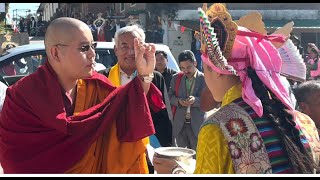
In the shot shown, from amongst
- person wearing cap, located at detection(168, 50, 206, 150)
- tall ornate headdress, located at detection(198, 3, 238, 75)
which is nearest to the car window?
person wearing cap, located at detection(168, 50, 206, 150)

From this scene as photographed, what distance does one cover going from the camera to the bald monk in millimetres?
2121

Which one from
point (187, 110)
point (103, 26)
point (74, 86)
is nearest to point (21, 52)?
point (187, 110)

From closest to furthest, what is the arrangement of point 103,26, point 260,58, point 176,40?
1. point 260,58
2. point 103,26
3. point 176,40

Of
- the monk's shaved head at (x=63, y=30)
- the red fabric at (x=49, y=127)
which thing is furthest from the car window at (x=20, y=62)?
the red fabric at (x=49, y=127)

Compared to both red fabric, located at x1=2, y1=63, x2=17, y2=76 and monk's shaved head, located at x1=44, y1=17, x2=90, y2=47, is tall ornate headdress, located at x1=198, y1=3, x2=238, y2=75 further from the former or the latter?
red fabric, located at x1=2, y1=63, x2=17, y2=76

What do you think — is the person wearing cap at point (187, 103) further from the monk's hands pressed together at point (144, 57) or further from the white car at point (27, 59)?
the monk's hands pressed together at point (144, 57)

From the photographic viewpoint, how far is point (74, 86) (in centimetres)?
236

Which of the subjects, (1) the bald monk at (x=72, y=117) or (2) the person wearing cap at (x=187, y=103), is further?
(2) the person wearing cap at (x=187, y=103)

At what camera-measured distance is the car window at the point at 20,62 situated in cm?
625

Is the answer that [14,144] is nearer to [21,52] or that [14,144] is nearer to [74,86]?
[74,86]

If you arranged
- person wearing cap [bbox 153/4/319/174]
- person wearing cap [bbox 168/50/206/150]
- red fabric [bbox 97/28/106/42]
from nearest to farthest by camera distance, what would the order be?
person wearing cap [bbox 153/4/319/174], person wearing cap [bbox 168/50/206/150], red fabric [bbox 97/28/106/42]

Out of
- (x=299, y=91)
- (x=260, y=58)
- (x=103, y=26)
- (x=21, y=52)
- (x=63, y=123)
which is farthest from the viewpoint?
(x=103, y=26)

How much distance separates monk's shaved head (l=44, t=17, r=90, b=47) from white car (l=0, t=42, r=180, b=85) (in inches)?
153

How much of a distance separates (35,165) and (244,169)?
1038 millimetres
